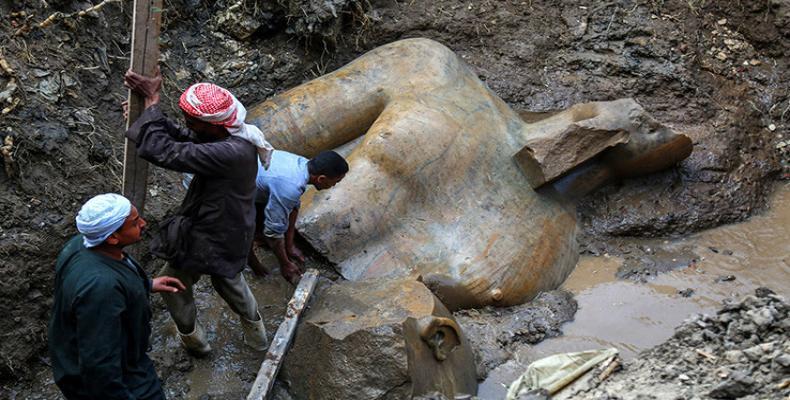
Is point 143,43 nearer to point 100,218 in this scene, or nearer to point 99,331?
point 100,218

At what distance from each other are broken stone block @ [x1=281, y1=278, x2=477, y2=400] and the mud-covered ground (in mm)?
1300

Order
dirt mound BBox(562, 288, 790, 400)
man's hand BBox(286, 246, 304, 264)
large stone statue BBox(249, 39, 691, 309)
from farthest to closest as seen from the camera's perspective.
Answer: large stone statue BBox(249, 39, 691, 309)
man's hand BBox(286, 246, 304, 264)
dirt mound BBox(562, 288, 790, 400)

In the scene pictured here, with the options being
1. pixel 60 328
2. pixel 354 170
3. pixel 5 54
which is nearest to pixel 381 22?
pixel 354 170

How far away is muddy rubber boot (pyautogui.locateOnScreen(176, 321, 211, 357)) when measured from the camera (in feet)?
13.7

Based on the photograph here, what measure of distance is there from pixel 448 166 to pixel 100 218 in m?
2.69

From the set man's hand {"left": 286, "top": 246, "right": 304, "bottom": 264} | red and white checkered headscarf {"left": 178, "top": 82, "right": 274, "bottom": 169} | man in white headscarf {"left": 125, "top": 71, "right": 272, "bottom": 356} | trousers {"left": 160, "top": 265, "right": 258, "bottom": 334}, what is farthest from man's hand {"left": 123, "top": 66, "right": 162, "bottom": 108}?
man's hand {"left": 286, "top": 246, "right": 304, "bottom": 264}

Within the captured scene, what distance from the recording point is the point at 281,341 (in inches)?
157

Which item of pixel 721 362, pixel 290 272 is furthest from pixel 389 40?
pixel 721 362

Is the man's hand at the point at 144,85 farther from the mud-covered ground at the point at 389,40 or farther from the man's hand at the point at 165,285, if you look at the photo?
the mud-covered ground at the point at 389,40

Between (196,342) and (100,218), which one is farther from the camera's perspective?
(196,342)

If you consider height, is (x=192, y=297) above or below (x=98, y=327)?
below

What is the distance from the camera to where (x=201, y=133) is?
11.4 feet

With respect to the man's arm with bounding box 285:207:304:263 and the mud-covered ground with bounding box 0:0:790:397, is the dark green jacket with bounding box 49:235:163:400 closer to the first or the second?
the mud-covered ground with bounding box 0:0:790:397

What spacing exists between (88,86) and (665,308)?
373 centimetres
